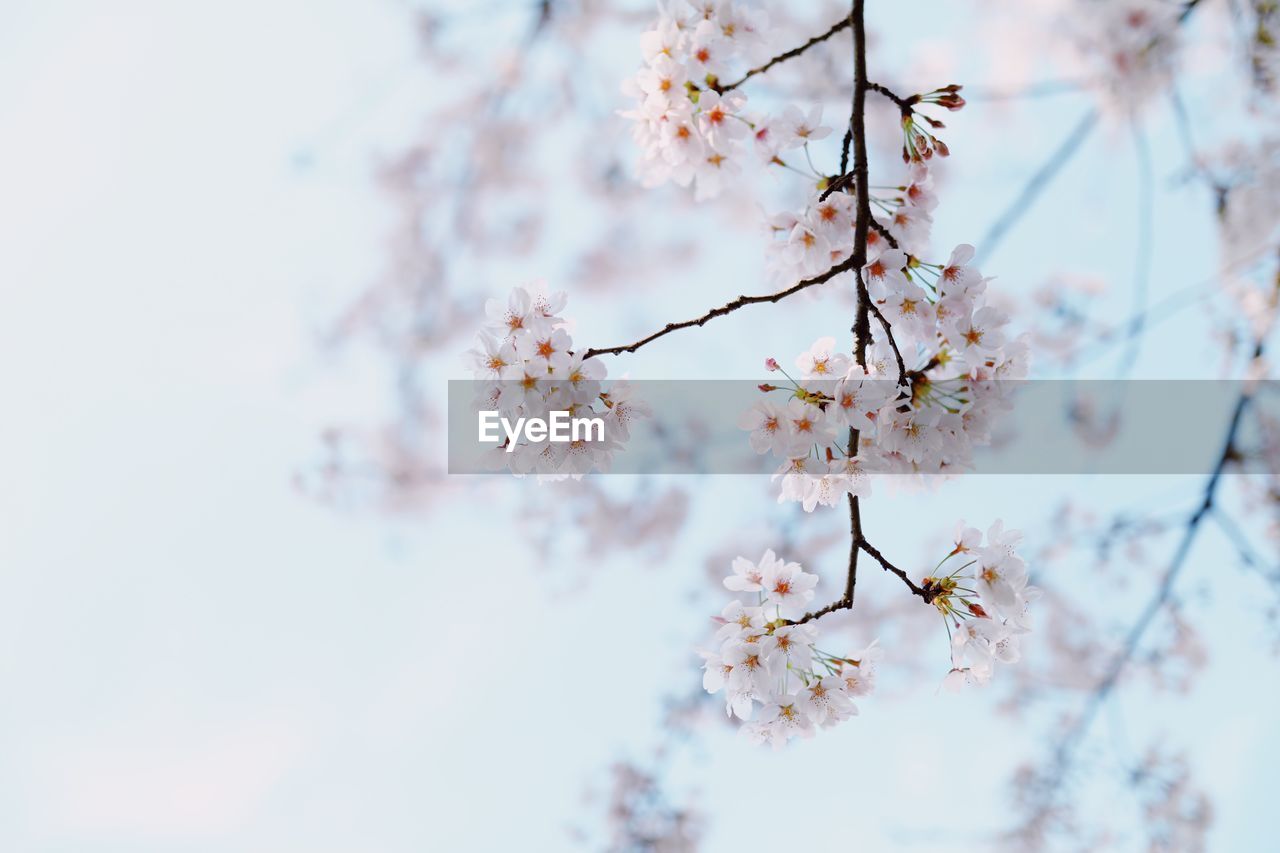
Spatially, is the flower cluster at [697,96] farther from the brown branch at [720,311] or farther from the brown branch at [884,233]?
the brown branch at [720,311]

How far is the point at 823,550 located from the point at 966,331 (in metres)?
5.53

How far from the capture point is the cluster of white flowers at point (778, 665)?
5.69 ft

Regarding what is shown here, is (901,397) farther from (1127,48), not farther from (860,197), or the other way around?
(1127,48)

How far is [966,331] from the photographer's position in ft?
5.90

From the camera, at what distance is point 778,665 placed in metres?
1.72

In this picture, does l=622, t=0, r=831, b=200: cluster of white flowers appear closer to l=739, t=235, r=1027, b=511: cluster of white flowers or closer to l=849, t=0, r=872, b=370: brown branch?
l=849, t=0, r=872, b=370: brown branch

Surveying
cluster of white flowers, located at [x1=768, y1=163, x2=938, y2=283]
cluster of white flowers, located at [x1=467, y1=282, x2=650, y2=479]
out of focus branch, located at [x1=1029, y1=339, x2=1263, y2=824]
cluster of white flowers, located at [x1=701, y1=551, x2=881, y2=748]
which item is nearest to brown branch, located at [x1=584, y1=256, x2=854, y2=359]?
cluster of white flowers, located at [x1=467, y1=282, x2=650, y2=479]

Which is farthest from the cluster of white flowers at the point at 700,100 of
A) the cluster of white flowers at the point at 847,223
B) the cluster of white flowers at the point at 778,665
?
the cluster of white flowers at the point at 778,665

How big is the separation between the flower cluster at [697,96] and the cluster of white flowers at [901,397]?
0.58 metres

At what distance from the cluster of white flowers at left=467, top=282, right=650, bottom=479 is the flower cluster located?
70 centimetres

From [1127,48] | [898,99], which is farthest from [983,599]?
[1127,48]

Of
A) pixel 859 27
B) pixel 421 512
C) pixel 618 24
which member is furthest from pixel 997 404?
pixel 421 512

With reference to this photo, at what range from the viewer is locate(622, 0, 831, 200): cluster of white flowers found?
6.89 ft

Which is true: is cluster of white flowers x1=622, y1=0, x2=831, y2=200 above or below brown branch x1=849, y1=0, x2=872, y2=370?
above
